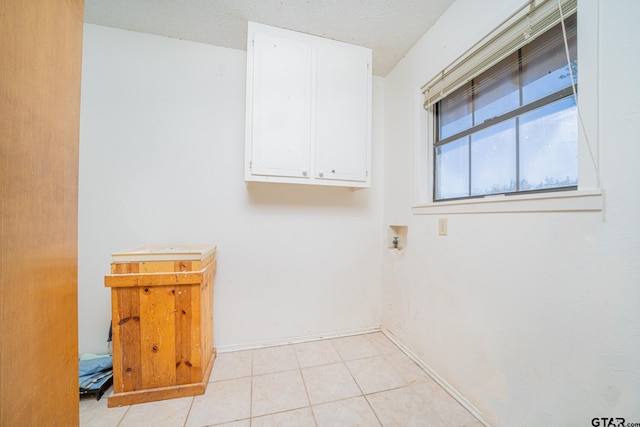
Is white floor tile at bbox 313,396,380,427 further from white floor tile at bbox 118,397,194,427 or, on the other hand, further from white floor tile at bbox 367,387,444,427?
white floor tile at bbox 118,397,194,427

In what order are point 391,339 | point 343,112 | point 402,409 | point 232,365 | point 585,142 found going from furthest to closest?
point 391,339 < point 343,112 < point 232,365 < point 402,409 < point 585,142

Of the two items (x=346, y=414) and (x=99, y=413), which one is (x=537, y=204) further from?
(x=99, y=413)

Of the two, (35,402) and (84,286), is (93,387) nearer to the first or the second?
(84,286)

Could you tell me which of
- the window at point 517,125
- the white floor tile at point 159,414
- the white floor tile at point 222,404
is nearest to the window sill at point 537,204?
the window at point 517,125

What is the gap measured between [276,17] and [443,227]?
1886 mm

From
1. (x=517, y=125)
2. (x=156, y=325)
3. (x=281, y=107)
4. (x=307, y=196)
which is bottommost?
(x=156, y=325)

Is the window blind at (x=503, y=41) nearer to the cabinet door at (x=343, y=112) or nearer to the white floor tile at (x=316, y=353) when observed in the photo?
the cabinet door at (x=343, y=112)

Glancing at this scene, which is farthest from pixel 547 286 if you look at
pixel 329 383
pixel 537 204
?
pixel 329 383

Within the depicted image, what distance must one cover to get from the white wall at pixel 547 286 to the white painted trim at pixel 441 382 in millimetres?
26

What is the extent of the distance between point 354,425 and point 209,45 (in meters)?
2.82

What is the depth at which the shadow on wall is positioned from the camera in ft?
6.32

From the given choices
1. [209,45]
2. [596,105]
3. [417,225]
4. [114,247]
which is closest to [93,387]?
[114,247]

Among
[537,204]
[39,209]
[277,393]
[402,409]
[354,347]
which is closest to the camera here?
[39,209]

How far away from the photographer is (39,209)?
19.1 inches
